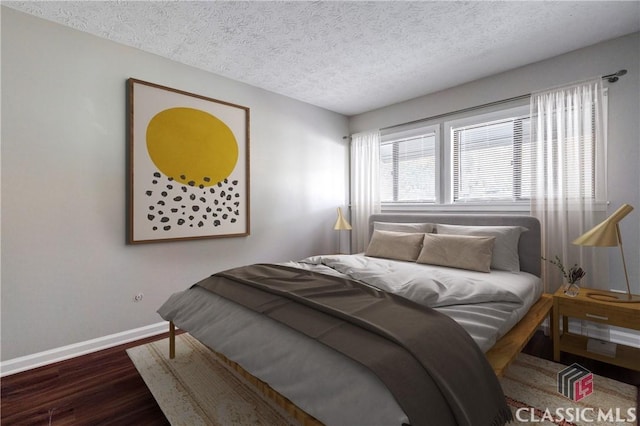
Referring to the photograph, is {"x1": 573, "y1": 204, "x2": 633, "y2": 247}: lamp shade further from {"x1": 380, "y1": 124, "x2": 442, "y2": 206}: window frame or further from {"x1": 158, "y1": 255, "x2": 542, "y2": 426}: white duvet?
{"x1": 380, "y1": 124, "x2": 442, "y2": 206}: window frame

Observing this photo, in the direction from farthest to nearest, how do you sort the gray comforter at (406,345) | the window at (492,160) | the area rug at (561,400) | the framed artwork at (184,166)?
1. the window at (492,160)
2. the framed artwork at (184,166)
3. the area rug at (561,400)
4. the gray comforter at (406,345)

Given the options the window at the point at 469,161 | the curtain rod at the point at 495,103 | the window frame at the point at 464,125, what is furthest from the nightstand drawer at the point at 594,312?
the curtain rod at the point at 495,103

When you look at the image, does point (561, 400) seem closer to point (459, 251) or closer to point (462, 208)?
point (459, 251)

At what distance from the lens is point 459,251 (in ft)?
9.07

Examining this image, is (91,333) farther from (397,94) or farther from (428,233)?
(397,94)

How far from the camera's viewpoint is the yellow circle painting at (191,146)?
9.43 feet

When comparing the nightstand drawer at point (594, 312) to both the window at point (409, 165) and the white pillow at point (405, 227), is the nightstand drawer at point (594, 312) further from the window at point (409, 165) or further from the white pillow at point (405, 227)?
the window at point (409, 165)

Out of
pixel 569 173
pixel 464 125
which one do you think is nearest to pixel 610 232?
pixel 569 173

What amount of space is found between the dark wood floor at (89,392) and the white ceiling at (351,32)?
2.64 meters

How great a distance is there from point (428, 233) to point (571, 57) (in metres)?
2.10

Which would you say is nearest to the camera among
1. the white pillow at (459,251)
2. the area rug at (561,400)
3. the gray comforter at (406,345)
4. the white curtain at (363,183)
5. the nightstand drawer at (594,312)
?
the gray comforter at (406,345)

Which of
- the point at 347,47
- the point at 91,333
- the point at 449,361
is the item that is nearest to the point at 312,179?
the point at 347,47

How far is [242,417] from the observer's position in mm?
1693

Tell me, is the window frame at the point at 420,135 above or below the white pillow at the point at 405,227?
above
